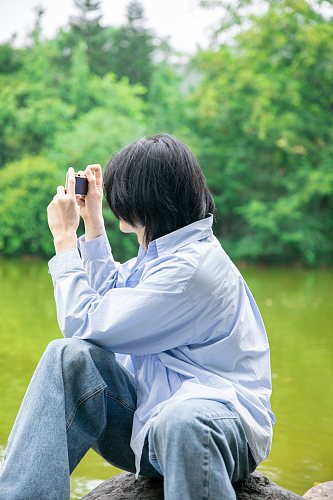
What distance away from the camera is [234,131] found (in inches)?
691

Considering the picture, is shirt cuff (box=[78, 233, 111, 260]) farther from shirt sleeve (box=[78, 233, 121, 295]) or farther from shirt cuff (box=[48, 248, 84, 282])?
shirt cuff (box=[48, 248, 84, 282])

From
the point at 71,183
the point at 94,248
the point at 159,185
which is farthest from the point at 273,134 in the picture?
the point at 159,185

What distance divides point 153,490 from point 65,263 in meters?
0.63

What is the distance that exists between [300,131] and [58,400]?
50.4ft

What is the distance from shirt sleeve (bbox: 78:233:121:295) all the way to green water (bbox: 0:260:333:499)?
1.16m

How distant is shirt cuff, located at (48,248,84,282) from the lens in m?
1.91

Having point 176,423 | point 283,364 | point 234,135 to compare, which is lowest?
point 283,364

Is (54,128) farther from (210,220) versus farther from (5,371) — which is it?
(210,220)

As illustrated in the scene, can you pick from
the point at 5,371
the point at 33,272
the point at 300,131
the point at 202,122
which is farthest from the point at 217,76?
the point at 5,371

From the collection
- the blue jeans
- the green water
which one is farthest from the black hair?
the green water

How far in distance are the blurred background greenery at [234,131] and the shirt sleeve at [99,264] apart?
12.8m

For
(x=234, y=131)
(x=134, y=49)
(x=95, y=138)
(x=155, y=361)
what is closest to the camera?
(x=155, y=361)

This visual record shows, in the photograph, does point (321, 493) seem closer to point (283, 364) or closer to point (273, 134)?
point (283, 364)

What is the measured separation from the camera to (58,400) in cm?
174
